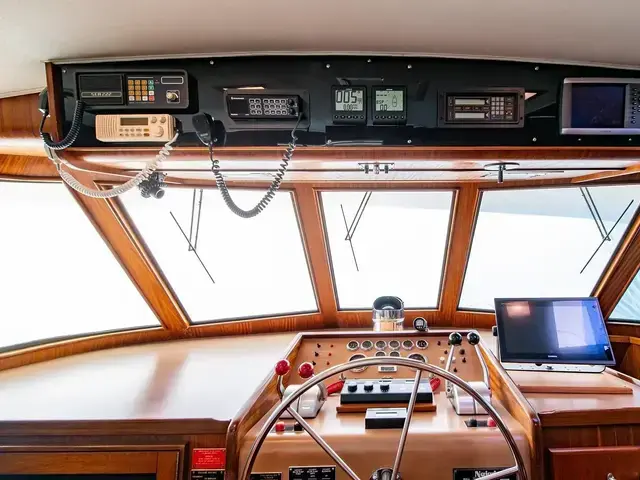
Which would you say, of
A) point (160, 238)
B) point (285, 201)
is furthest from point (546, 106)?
point (160, 238)

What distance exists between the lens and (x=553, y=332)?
1.87 m

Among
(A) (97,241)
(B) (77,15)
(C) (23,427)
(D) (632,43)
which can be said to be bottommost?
(C) (23,427)

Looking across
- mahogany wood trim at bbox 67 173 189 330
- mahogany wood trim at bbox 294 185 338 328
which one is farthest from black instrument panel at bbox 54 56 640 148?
mahogany wood trim at bbox 294 185 338 328

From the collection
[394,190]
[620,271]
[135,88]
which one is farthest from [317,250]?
[620,271]

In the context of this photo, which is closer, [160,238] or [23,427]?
[23,427]

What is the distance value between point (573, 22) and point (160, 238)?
230cm

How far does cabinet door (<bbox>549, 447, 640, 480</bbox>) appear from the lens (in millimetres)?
1384

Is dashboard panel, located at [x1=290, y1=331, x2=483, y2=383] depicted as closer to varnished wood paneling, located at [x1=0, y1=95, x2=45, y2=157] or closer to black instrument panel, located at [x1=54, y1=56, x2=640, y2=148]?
black instrument panel, located at [x1=54, y1=56, x2=640, y2=148]

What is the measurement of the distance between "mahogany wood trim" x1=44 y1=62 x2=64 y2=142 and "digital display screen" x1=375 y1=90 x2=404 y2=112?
101 centimetres

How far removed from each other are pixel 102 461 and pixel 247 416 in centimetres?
46

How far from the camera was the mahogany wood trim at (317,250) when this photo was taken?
8.72 ft

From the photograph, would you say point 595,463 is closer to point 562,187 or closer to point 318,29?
point 318,29

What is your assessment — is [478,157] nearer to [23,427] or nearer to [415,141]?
[415,141]

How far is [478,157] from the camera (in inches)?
64.1
